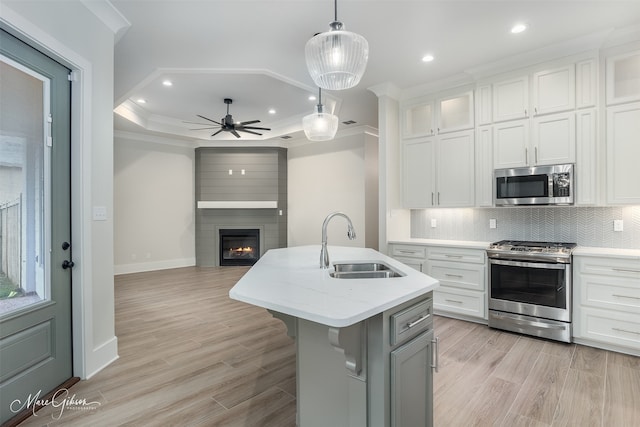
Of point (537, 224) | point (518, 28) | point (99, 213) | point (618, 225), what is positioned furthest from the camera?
point (537, 224)

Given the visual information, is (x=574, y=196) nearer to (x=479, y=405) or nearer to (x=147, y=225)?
(x=479, y=405)

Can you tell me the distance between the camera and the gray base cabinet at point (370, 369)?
132cm

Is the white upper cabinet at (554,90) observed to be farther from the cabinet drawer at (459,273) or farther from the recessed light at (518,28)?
the cabinet drawer at (459,273)

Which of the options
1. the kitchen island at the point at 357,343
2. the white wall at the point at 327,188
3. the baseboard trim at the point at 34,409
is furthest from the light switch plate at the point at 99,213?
the white wall at the point at 327,188

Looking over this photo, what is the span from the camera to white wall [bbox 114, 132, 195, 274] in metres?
6.25

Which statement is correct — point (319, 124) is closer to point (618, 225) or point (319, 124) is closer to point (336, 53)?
point (336, 53)

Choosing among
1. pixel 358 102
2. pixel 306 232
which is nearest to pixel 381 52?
pixel 358 102

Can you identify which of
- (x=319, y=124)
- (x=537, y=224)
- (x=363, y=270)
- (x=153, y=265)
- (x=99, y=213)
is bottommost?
(x=153, y=265)

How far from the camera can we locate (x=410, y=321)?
4.80 ft

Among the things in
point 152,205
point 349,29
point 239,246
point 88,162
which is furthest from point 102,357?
point 239,246

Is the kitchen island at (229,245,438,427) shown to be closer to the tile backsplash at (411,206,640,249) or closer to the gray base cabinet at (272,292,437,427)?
the gray base cabinet at (272,292,437,427)

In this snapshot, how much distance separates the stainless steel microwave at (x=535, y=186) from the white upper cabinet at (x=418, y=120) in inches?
40.9

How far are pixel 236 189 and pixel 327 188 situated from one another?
2119 mm

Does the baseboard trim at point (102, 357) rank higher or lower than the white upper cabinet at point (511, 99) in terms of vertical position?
lower
